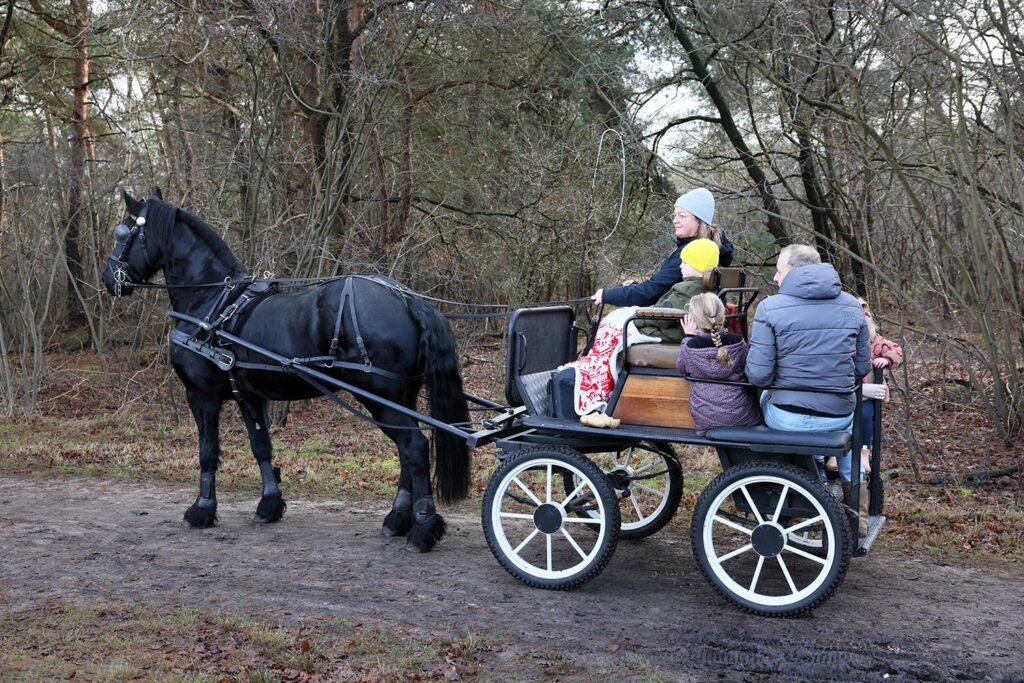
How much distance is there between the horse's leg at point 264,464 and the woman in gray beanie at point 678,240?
265 cm

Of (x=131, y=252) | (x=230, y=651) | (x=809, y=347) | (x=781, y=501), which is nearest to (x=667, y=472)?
(x=781, y=501)

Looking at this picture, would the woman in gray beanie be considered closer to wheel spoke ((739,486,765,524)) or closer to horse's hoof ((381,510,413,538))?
wheel spoke ((739,486,765,524))

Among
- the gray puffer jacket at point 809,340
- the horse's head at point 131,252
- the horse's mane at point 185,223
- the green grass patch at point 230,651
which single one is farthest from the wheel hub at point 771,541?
the horse's head at point 131,252

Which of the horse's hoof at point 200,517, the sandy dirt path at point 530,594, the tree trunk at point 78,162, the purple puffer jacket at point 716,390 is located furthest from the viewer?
the tree trunk at point 78,162

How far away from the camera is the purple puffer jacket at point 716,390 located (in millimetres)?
4660

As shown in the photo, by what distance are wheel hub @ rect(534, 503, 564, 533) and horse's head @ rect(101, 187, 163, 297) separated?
3.39 meters

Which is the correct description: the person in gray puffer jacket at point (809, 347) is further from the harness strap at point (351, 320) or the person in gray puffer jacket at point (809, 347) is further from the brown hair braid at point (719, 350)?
the harness strap at point (351, 320)

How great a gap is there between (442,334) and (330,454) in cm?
405

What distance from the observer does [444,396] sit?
579 cm

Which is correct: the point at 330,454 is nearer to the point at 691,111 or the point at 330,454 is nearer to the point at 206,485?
the point at 206,485

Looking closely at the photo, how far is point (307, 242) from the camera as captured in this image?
10.3 metres

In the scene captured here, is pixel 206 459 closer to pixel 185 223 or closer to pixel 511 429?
pixel 185 223

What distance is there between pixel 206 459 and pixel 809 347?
4087 mm

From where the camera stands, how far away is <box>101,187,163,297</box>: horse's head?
256 inches
